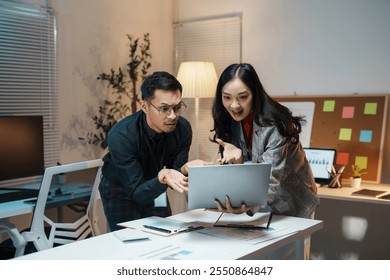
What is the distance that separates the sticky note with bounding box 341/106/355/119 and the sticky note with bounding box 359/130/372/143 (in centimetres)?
15

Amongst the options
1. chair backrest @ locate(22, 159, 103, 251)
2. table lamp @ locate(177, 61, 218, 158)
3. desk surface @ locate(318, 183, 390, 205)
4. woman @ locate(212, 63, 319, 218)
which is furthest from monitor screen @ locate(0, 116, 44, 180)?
desk surface @ locate(318, 183, 390, 205)

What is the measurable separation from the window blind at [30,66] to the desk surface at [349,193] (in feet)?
6.51

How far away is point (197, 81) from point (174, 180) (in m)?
2.17

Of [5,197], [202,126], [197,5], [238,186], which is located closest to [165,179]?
[238,186]

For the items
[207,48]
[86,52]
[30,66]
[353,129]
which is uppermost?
[207,48]

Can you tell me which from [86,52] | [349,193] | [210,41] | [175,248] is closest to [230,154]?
[175,248]

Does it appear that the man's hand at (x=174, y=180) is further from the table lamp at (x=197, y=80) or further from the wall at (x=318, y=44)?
the wall at (x=318, y=44)

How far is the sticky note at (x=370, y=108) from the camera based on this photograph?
11.6 feet

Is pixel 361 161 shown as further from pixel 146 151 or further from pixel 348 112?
pixel 146 151

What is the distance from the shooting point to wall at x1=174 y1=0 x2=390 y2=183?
3609mm

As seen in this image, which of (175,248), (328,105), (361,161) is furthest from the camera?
(328,105)

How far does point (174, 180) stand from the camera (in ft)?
6.27

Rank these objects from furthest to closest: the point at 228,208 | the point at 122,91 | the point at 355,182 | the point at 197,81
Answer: the point at 122,91
the point at 197,81
the point at 355,182
the point at 228,208

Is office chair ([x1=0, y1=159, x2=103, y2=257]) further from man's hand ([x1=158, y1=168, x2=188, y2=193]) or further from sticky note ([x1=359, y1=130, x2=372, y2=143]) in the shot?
sticky note ([x1=359, y1=130, x2=372, y2=143])
